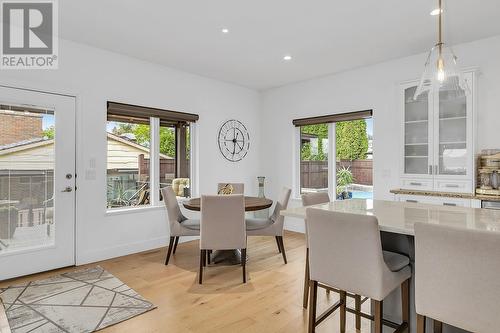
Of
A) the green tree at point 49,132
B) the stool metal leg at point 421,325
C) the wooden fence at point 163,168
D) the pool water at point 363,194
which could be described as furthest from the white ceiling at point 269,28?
the stool metal leg at point 421,325

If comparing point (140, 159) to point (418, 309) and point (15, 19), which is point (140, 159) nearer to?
point (15, 19)

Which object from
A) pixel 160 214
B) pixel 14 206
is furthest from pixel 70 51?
pixel 160 214

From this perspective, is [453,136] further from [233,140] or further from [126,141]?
[126,141]

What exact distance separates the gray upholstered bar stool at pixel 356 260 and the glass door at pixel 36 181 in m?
3.01

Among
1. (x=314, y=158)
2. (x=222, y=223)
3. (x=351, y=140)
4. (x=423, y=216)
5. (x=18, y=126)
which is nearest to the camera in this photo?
(x=423, y=216)

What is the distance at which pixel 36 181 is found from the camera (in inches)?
130

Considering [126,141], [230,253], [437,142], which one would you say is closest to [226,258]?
[230,253]

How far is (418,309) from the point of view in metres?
1.46

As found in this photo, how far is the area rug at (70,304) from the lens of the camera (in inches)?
89.0

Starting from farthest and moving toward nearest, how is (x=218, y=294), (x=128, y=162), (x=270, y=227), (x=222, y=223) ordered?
Answer: 1. (x=128, y=162)
2. (x=270, y=227)
3. (x=222, y=223)
4. (x=218, y=294)

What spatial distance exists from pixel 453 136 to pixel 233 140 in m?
3.25

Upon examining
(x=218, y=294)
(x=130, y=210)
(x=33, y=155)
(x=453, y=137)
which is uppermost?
(x=453, y=137)

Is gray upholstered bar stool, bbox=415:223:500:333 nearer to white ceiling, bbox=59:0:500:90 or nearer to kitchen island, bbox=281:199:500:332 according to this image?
kitchen island, bbox=281:199:500:332

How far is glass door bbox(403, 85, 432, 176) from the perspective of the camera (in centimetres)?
366
